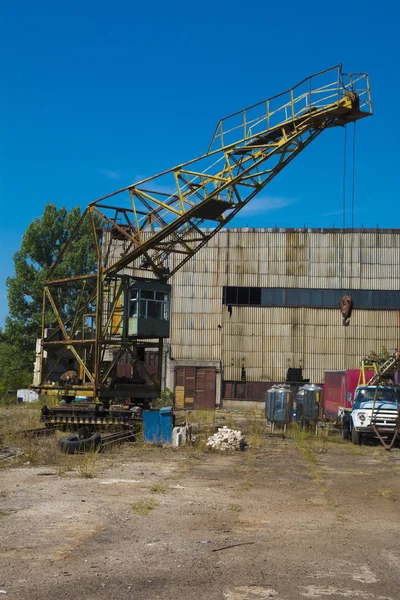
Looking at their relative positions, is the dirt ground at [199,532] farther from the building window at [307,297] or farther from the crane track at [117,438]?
the building window at [307,297]

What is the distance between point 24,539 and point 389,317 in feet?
105

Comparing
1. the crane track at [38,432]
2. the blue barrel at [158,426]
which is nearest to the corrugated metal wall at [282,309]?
the crane track at [38,432]

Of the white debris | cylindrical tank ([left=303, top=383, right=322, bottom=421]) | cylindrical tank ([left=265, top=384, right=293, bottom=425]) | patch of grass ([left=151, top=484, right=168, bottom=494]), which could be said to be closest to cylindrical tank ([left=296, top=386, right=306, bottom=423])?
cylindrical tank ([left=303, top=383, right=322, bottom=421])

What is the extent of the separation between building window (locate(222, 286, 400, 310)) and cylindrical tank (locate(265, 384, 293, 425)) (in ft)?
51.6

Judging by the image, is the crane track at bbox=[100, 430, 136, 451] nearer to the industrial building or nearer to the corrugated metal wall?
the industrial building

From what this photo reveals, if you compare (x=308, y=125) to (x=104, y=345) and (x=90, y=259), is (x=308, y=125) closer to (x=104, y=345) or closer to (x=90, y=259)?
(x=104, y=345)

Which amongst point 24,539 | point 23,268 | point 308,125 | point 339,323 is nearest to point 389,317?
point 339,323

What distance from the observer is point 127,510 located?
9.09m

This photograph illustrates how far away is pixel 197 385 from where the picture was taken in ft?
121

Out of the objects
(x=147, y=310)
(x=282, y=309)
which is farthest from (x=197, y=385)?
(x=147, y=310)

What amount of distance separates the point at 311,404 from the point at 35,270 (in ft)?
101

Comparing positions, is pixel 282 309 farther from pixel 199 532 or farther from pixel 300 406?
pixel 199 532

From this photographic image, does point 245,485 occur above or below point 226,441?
below

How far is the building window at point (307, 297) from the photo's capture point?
36688mm
